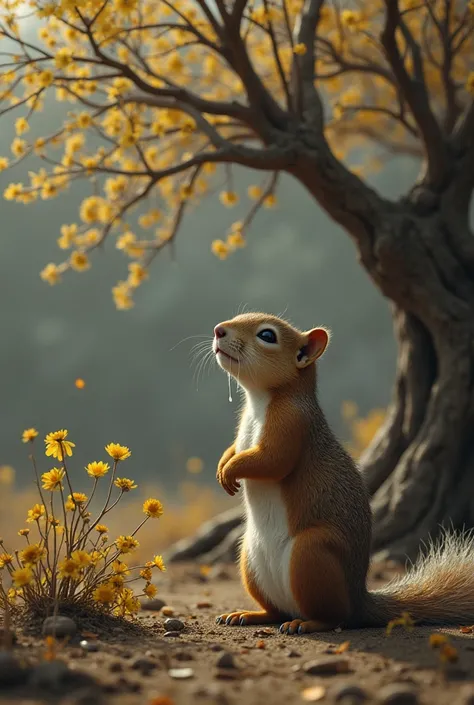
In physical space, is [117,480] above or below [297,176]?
below

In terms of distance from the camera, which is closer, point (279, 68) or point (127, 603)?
point (127, 603)

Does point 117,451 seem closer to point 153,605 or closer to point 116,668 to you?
point 116,668

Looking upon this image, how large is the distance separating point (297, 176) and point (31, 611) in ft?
16.5

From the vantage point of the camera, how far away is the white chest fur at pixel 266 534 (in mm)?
4754

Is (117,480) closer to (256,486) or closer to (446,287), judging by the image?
(256,486)

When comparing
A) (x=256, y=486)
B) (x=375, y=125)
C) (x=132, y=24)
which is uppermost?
(x=375, y=125)

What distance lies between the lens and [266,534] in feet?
15.9

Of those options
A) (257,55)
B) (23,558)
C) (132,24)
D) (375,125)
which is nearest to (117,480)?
(23,558)

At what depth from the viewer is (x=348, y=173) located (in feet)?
26.7

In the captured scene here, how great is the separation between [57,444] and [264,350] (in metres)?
1.31

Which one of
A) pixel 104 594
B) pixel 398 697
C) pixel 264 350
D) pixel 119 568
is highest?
pixel 264 350

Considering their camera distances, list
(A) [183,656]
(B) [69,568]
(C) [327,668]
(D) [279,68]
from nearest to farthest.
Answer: (C) [327,668], (A) [183,656], (B) [69,568], (D) [279,68]

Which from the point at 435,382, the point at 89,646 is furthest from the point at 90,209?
the point at 89,646

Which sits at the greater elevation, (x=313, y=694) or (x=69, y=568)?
(x=69, y=568)
